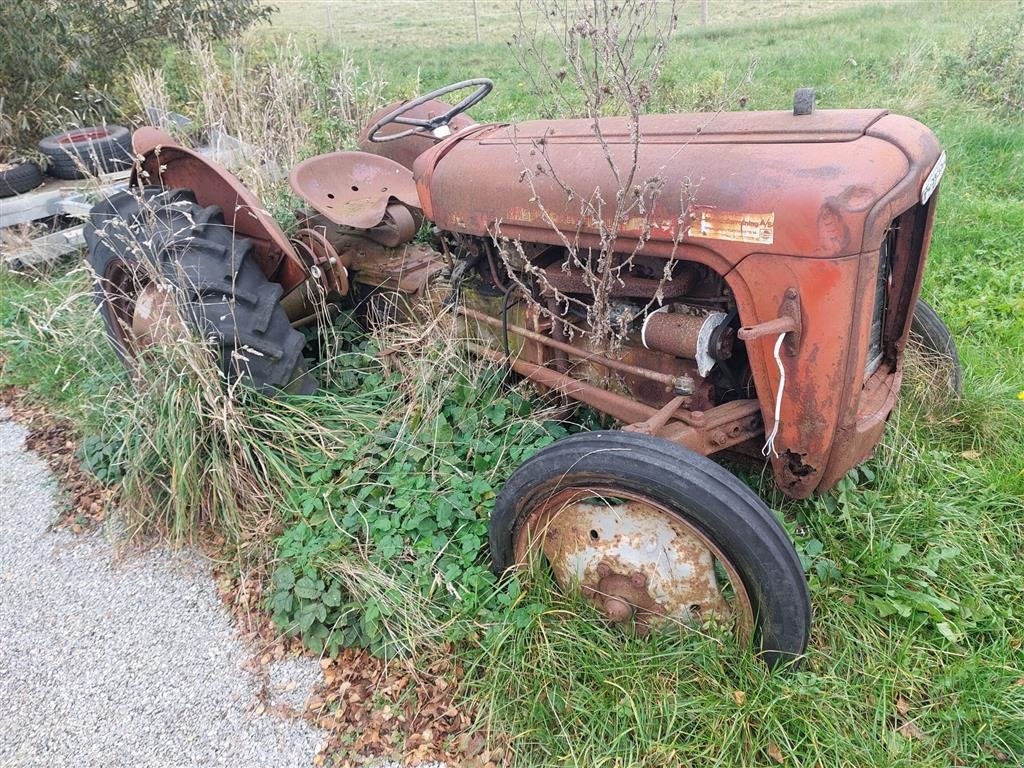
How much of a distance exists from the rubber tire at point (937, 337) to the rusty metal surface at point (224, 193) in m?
2.49

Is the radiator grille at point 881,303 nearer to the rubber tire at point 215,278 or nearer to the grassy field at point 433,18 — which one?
the rubber tire at point 215,278

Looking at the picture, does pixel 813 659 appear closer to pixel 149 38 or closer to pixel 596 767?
pixel 596 767

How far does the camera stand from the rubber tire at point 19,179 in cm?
532

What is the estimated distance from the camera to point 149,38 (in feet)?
22.6

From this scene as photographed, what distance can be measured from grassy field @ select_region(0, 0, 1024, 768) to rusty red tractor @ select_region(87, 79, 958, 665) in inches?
6.0

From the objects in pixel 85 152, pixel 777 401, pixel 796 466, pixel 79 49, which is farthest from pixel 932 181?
pixel 79 49

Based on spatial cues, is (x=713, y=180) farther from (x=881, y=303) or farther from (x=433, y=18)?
(x=433, y=18)

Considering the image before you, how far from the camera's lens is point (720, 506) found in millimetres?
1684

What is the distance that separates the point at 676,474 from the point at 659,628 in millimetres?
549

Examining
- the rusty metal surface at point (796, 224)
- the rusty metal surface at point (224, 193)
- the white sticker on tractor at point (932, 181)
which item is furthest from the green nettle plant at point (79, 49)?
the white sticker on tractor at point (932, 181)

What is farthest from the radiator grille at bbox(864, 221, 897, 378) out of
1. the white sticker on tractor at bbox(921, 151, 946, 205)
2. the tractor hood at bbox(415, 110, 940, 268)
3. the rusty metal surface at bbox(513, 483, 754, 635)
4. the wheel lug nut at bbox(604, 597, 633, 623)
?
the wheel lug nut at bbox(604, 597, 633, 623)

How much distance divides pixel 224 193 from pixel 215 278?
551 mm

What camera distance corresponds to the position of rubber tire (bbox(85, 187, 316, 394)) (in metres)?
2.63

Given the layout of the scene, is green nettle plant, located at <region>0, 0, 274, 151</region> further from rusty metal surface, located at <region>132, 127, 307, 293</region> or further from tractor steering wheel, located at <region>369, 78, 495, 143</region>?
tractor steering wheel, located at <region>369, 78, 495, 143</region>
